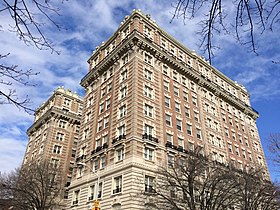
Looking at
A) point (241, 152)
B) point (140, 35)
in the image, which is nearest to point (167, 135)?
point (140, 35)

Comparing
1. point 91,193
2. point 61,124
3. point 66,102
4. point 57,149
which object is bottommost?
point 91,193

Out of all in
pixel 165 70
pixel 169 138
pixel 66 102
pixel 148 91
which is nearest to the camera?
pixel 169 138

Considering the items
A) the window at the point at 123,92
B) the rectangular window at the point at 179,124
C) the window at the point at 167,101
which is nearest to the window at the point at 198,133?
the rectangular window at the point at 179,124

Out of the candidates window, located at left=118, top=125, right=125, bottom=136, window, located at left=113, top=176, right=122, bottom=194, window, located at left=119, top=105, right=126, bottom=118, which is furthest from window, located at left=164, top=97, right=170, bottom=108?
window, located at left=113, top=176, right=122, bottom=194

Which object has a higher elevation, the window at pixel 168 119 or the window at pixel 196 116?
the window at pixel 196 116

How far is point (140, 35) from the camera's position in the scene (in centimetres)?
4191

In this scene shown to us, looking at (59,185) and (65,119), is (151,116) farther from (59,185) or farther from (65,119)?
(65,119)

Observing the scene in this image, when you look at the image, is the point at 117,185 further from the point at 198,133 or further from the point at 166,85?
the point at 166,85

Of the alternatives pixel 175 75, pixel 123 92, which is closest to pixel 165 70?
pixel 175 75

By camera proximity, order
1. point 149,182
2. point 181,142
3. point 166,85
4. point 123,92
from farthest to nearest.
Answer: point 166,85, point 123,92, point 181,142, point 149,182

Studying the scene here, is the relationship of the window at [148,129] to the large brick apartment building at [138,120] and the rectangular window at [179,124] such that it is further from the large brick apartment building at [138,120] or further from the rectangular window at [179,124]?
the rectangular window at [179,124]

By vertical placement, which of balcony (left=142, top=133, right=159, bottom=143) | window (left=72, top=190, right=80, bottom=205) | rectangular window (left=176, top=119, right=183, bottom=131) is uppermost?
rectangular window (left=176, top=119, right=183, bottom=131)

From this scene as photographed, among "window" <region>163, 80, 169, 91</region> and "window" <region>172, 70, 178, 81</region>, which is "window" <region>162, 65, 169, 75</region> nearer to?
"window" <region>172, 70, 178, 81</region>

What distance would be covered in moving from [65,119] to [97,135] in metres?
24.1
